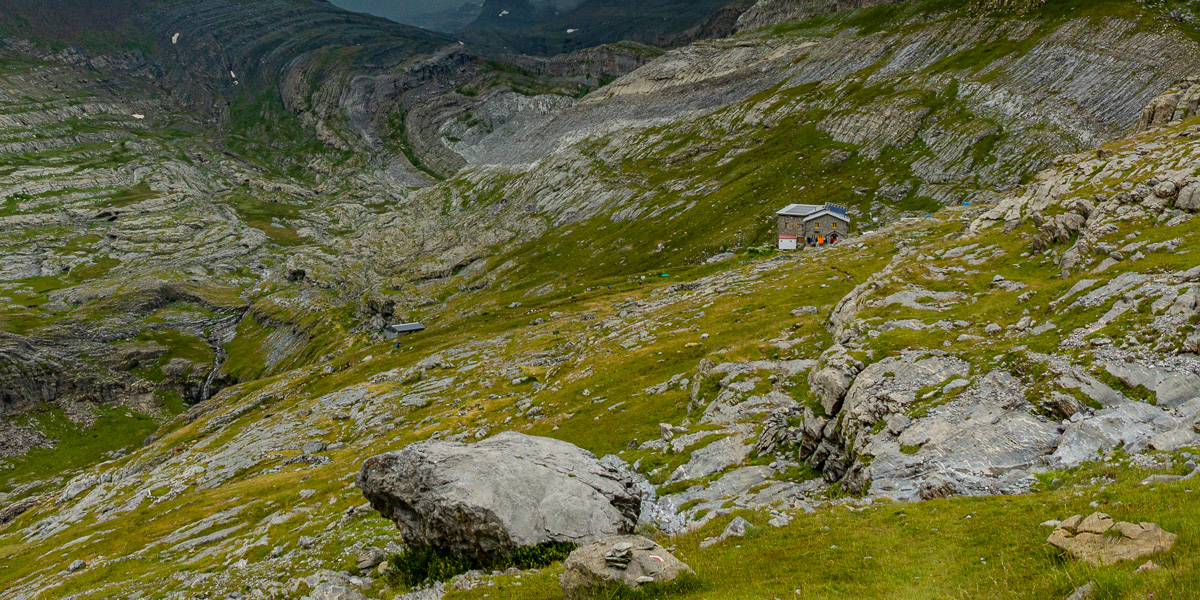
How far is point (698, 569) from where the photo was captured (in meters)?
17.1

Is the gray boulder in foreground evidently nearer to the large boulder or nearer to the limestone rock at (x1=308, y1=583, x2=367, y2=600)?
the limestone rock at (x1=308, y1=583, x2=367, y2=600)

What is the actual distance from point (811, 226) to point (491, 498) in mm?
120301

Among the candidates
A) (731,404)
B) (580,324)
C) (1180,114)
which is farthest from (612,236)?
(731,404)

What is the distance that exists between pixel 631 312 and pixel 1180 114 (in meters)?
81.1

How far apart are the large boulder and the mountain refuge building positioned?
117 m

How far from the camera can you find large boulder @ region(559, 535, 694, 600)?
15922mm

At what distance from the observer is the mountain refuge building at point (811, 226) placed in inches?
4889

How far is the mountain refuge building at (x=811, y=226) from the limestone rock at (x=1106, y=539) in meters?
117

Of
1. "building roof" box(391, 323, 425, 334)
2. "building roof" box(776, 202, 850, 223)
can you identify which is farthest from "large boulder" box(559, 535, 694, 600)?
"building roof" box(391, 323, 425, 334)

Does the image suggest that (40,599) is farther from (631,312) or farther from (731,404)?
(631,312)

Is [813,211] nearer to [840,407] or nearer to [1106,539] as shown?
[840,407]

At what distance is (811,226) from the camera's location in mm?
126625

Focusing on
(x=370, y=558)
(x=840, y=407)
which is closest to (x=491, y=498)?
(x=370, y=558)

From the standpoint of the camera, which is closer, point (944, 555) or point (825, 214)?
point (944, 555)
